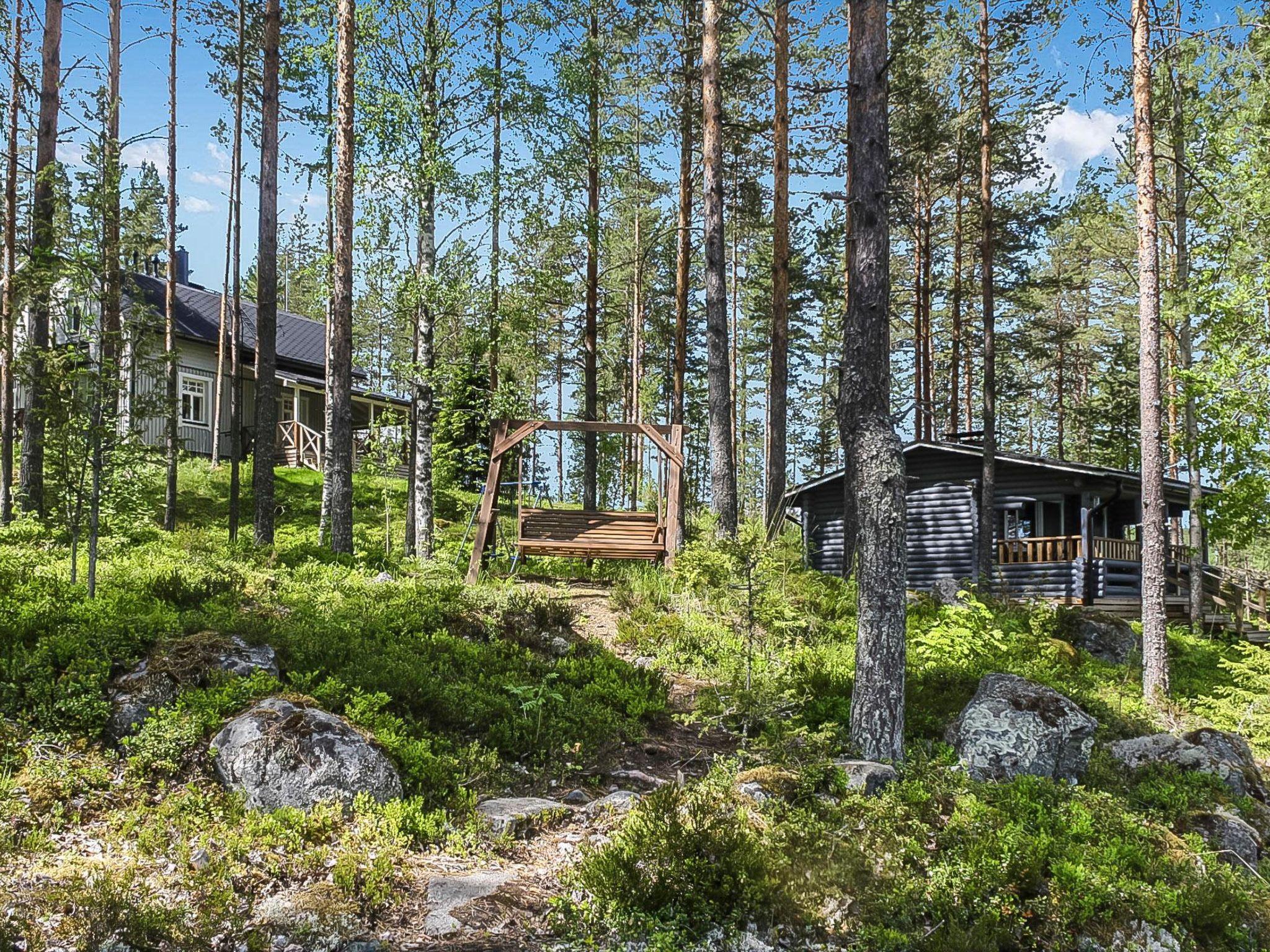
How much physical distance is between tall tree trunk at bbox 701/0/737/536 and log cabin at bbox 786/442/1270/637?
21.4ft

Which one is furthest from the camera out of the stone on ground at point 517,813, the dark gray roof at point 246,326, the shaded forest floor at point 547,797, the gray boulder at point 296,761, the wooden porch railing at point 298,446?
the wooden porch railing at point 298,446

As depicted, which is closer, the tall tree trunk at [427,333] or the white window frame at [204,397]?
the tall tree trunk at [427,333]

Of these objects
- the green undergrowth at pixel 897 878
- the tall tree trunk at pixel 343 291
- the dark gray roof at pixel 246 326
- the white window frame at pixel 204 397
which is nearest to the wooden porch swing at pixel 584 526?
the tall tree trunk at pixel 343 291

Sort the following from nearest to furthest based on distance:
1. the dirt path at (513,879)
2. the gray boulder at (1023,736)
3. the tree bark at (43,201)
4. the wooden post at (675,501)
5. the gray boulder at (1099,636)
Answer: the dirt path at (513,879) < the gray boulder at (1023,736) < the tree bark at (43,201) < the wooden post at (675,501) < the gray boulder at (1099,636)

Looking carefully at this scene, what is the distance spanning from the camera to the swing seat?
12812 millimetres

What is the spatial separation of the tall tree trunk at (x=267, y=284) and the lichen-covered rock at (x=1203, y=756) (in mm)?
12145

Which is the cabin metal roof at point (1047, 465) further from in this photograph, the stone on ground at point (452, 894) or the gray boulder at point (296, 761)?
the stone on ground at point (452, 894)

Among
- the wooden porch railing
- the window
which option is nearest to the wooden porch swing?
the wooden porch railing

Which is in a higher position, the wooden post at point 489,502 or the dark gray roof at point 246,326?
the dark gray roof at point 246,326

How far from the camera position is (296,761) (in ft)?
17.3

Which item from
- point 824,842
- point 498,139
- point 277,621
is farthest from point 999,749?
point 498,139

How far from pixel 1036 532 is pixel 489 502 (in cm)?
1596

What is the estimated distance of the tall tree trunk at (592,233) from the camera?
16.5m

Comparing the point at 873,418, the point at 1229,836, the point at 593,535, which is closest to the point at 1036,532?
the point at 593,535
